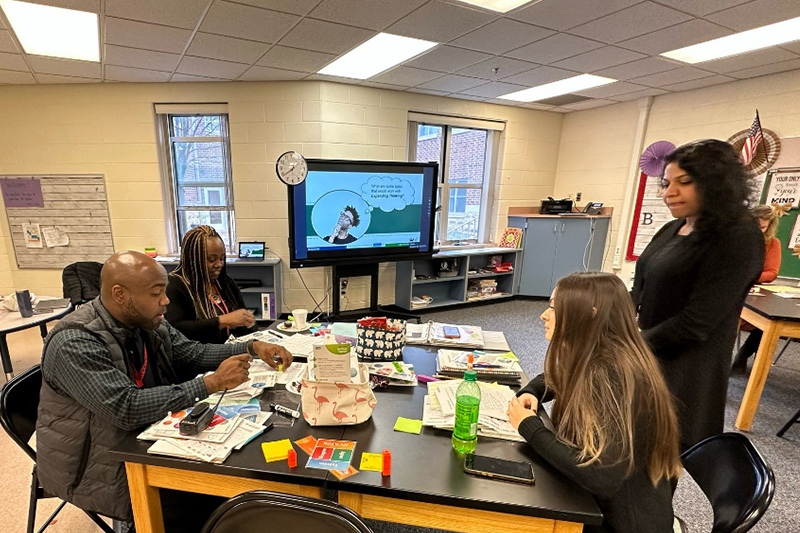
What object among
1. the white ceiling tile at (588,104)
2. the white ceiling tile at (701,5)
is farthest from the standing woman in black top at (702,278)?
the white ceiling tile at (588,104)

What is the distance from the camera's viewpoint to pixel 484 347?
1.76 m

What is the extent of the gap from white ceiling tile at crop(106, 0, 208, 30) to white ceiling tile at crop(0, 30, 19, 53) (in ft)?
3.06

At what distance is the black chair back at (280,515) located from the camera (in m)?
0.69

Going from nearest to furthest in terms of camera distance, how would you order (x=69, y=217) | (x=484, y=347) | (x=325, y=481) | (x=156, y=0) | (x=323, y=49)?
(x=325, y=481) < (x=484, y=347) < (x=156, y=0) < (x=323, y=49) < (x=69, y=217)

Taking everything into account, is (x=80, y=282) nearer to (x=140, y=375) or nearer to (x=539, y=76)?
(x=140, y=375)

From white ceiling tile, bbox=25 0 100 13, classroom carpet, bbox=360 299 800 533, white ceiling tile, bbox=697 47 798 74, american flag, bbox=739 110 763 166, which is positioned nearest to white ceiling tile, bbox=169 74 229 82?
white ceiling tile, bbox=25 0 100 13

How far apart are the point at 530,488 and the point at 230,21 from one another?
3021mm

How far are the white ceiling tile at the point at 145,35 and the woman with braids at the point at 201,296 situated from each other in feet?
5.19

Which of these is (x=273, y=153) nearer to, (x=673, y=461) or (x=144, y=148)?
(x=144, y=148)

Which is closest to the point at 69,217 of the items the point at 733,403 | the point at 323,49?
the point at 323,49

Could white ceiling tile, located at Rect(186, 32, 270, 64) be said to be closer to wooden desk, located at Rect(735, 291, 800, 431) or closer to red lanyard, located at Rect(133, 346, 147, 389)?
red lanyard, located at Rect(133, 346, 147, 389)

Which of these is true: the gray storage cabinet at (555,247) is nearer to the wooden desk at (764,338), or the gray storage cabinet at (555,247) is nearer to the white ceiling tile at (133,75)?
the wooden desk at (764,338)

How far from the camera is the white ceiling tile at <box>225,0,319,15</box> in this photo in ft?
7.27

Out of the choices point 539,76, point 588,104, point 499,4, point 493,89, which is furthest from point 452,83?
point 588,104
